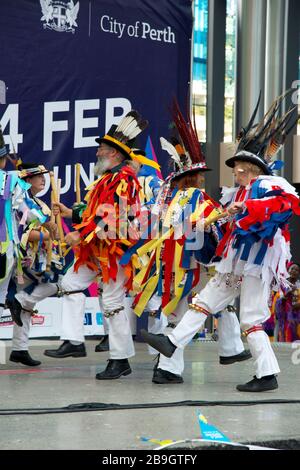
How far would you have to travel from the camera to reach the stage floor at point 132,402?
4.70 metres

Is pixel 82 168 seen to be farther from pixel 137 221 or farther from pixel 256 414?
pixel 256 414

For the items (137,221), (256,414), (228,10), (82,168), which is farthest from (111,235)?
(228,10)

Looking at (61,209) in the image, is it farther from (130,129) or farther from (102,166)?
(130,129)

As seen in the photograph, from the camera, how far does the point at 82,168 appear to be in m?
10.6

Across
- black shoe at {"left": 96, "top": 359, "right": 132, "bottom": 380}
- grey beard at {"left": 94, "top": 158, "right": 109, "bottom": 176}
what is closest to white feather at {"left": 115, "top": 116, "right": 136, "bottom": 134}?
grey beard at {"left": 94, "top": 158, "right": 109, "bottom": 176}

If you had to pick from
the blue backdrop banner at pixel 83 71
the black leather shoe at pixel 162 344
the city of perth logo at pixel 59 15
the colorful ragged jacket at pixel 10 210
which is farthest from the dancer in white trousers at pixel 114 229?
the city of perth logo at pixel 59 15

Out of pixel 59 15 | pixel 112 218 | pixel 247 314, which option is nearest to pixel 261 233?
pixel 247 314

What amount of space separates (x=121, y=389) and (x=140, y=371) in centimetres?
117

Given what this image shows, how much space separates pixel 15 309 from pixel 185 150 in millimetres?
1798

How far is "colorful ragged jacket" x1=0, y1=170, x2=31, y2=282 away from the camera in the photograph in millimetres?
7008

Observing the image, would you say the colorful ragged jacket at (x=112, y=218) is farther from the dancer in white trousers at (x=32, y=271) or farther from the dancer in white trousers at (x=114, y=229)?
the dancer in white trousers at (x=32, y=271)

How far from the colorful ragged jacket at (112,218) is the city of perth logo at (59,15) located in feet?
12.6

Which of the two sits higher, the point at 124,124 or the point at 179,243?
the point at 124,124

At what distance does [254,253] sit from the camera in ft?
20.7
